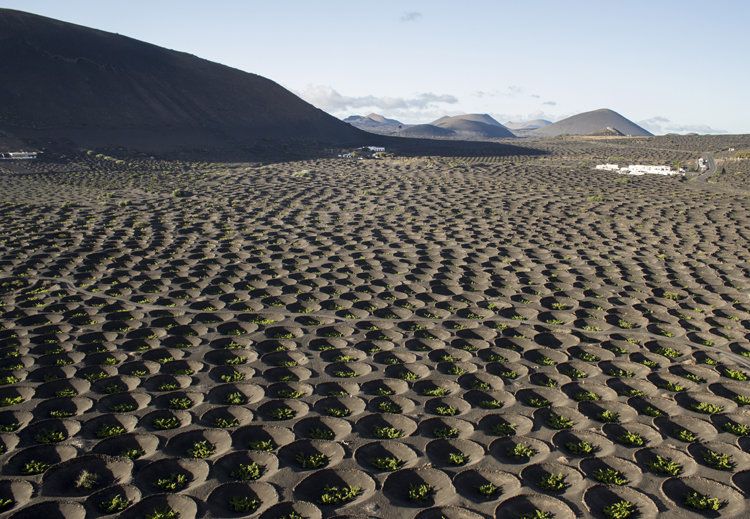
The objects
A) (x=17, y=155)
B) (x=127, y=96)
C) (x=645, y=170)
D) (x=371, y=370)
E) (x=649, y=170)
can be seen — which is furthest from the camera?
(x=127, y=96)

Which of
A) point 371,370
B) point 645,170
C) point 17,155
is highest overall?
point 645,170

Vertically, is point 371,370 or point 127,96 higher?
point 127,96

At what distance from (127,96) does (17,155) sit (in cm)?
2990

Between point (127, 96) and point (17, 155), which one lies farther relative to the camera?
point (127, 96)

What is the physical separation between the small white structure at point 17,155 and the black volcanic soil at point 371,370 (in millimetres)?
35038

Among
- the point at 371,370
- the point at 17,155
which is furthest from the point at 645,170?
the point at 17,155

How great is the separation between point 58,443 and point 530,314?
43.8 feet

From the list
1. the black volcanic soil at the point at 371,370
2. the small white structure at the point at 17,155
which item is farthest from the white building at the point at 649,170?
the small white structure at the point at 17,155

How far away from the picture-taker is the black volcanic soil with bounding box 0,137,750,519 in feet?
32.6

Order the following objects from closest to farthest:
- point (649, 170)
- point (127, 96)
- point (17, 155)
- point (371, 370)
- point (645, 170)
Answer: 1. point (371, 370)
2. point (17, 155)
3. point (649, 170)
4. point (645, 170)
5. point (127, 96)

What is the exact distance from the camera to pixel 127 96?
292 ft

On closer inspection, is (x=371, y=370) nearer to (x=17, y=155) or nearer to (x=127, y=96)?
(x=17, y=155)

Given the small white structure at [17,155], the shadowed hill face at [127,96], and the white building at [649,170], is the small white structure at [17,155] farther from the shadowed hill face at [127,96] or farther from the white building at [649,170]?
the white building at [649,170]

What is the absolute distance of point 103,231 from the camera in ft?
98.3
